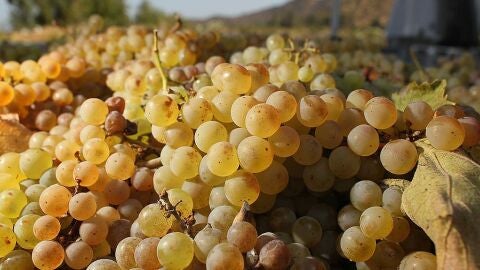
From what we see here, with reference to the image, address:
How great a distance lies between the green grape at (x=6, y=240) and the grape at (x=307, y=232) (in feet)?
1.14

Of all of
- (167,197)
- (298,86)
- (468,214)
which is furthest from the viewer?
(298,86)

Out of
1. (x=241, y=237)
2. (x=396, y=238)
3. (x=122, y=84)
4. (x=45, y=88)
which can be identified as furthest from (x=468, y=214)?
(x=45, y=88)

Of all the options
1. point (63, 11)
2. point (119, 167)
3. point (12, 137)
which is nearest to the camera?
point (119, 167)

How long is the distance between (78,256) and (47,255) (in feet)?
0.11

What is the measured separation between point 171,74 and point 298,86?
29cm

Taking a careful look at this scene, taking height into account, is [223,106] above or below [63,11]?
above

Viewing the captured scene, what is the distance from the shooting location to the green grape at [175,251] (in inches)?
19.0

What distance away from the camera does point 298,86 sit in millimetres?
675

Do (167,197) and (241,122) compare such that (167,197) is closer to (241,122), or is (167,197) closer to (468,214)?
(241,122)

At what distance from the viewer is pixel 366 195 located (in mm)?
549

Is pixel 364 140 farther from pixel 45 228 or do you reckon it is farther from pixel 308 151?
pixel 45 228

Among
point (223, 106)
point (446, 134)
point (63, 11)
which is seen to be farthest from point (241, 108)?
point (63, 11)

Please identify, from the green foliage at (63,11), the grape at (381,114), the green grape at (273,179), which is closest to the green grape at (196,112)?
the green grape at (273,179)

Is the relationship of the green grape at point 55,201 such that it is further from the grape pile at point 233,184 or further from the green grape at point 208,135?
the green grape at point 208,135
